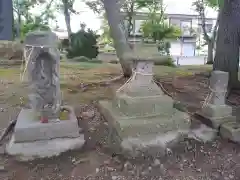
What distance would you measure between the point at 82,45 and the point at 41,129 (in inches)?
296

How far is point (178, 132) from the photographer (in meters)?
2.94

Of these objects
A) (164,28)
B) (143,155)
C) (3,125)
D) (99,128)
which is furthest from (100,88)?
(164,28)

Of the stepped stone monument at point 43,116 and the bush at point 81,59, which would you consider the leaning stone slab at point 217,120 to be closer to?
the stepped stone monument at point 43,116

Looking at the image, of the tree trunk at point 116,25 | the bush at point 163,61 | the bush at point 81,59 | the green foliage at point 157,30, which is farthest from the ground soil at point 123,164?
the green foliage at point 157,30

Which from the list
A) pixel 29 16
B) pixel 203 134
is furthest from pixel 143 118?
pixel 29 16

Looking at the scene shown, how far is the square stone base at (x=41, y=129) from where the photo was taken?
2.54 m

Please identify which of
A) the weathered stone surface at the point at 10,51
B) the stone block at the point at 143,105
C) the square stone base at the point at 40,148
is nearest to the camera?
the square stone base at the point at 40,148

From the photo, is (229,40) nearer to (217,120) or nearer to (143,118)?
(217,120)

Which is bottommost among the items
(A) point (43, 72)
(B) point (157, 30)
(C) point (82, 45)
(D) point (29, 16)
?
(A) point (43, 72)

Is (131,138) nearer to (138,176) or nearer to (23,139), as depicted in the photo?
(138,176)

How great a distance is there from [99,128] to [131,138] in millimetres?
557

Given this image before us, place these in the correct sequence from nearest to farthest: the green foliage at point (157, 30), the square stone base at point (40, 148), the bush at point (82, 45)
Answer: the square stone base at point (40, 148)
the bush at point (82, 45)
the green foliage at point (157, 30)

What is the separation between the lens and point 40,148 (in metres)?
2.56

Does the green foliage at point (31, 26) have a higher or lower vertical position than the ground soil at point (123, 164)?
higher
